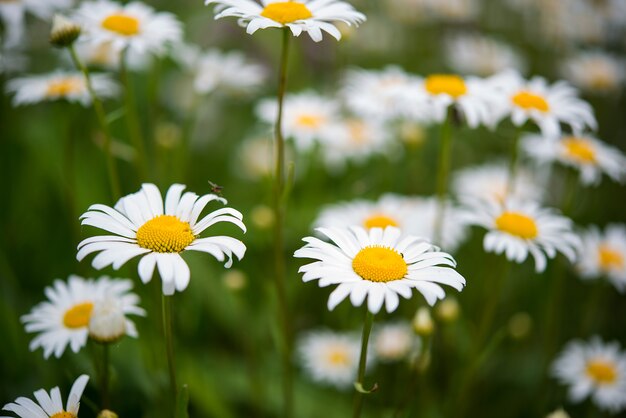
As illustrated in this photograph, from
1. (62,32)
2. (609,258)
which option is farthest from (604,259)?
(62,32)

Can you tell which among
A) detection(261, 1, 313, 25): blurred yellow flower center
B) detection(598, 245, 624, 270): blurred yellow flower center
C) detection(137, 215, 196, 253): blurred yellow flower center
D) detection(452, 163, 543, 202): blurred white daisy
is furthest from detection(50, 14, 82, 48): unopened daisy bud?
detection(598, 245, 624, 270): blurred yellow flower center

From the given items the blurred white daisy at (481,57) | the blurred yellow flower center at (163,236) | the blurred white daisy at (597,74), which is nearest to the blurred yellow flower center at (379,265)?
the blurred yellow flower center at (163,236)

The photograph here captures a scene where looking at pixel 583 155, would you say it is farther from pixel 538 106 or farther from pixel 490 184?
pixel 490 184

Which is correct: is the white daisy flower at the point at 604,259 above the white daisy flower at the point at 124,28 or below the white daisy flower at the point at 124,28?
below

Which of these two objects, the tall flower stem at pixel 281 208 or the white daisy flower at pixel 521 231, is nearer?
the tall flower stem at pixel 281 208

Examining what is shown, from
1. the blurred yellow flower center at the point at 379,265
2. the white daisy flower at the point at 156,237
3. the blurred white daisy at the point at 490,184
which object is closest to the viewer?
the white daisy flower at the point at 156,237

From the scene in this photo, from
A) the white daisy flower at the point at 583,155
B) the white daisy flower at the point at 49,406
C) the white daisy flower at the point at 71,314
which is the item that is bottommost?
the white daisy flower at the point at 49,406

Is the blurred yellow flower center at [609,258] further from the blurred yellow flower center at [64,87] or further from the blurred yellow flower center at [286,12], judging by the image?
the blurred yellow flower center at [64,87]

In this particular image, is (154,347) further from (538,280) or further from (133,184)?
(538,280)
